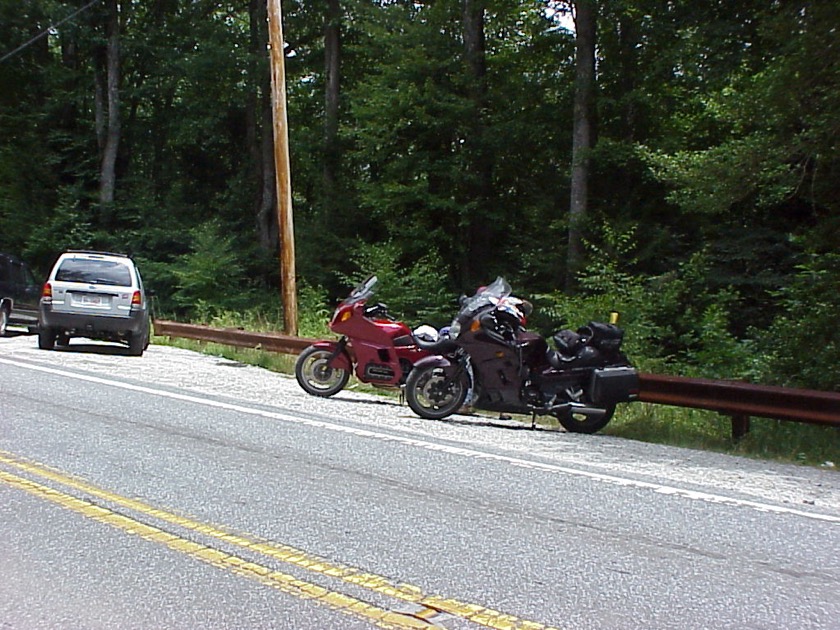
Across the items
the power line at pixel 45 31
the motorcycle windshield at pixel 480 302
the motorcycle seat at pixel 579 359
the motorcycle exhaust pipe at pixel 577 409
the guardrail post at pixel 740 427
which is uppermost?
the power line at pixel 45 31

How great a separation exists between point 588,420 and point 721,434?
4.93 ft

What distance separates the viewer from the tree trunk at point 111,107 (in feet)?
113

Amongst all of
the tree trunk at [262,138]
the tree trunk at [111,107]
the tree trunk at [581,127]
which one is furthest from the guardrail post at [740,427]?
the tree trunk at [111,107]

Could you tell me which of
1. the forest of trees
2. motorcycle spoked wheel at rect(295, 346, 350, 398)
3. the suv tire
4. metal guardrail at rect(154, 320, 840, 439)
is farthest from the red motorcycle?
the suv tire

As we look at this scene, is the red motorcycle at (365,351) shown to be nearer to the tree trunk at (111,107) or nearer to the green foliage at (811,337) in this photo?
the green foliage at (811,337)

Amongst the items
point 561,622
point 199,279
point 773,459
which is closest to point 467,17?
point 199,279

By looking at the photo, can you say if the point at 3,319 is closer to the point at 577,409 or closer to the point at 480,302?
the point at 480,302

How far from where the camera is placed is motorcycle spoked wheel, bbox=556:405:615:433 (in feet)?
31.1

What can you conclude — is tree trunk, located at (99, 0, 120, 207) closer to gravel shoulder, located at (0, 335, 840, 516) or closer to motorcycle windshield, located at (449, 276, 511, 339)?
gravel shoulder, located at (0, 335, 840, 516)

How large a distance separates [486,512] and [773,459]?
12.9 ft

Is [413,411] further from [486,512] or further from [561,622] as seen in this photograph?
[561,622]

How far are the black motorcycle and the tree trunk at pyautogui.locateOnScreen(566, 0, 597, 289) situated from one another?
1234cm

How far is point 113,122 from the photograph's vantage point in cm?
3481

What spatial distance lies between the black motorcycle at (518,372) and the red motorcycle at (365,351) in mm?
825
